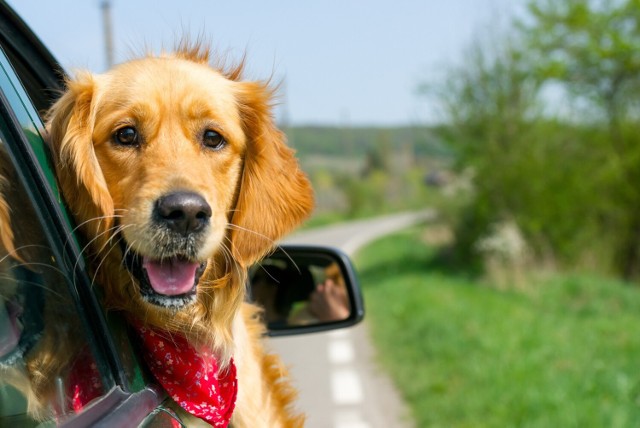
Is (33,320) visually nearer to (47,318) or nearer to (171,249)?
(47,318)

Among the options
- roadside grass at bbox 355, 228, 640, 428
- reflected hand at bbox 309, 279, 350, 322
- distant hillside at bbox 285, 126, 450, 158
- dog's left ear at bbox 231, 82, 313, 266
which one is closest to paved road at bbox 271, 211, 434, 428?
roadside grass at bbox 355, 228, 640, 428

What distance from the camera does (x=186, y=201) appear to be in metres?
2.25

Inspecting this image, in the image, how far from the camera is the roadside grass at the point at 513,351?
24.7 ft

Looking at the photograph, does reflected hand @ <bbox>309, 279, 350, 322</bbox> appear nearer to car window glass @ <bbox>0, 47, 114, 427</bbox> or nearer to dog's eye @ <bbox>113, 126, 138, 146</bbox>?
dog's eye @ <bbox>113, 126, 138, 146</bbox>

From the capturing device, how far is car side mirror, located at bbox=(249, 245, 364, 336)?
11.6 ft

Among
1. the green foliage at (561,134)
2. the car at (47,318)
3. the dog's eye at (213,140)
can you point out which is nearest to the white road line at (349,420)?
the dog's eye at (213,140)

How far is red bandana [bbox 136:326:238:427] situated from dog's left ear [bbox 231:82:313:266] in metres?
0.35

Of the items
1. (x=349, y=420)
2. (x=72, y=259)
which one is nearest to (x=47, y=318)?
(x=72, y=259)

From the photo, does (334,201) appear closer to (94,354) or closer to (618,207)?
(618,207)

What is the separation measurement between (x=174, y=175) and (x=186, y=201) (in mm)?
134

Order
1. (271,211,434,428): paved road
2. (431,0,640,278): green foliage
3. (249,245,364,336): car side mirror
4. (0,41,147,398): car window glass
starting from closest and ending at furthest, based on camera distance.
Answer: (0,41,147,398): car window glass < (249,245,364,336): car side mirror < (271,211,434,428): paved road < (431,0,640,278): green foliage

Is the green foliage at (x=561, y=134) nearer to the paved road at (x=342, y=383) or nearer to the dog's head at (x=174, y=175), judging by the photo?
the paved road at (x=342, y=383)

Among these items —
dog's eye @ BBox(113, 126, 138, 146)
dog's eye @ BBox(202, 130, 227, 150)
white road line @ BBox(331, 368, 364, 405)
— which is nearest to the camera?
dog's eye @ BBox(113, 126, 138, 146)

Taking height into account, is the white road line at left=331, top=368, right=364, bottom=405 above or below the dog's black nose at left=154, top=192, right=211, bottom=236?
below
